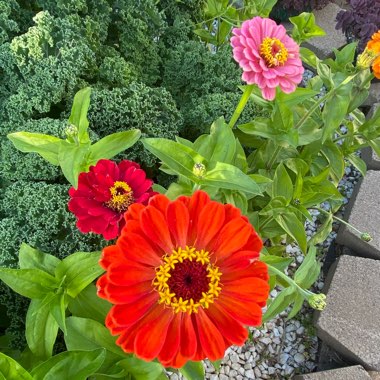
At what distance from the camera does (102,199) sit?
1.07m

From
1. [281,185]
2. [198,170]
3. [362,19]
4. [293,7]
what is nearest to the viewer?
[198,170]

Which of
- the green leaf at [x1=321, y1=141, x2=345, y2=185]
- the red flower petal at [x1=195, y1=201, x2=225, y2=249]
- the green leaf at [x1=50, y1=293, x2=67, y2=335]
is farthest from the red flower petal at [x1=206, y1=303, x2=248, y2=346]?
the green leaf at [x1=321, y1=141, x2=345, y2=185]

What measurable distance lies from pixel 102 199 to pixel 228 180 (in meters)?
0.25

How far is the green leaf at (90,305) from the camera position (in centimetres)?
118

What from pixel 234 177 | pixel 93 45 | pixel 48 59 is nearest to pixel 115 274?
pixel 234 177

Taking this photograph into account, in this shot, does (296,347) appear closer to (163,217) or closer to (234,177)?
(234,177)

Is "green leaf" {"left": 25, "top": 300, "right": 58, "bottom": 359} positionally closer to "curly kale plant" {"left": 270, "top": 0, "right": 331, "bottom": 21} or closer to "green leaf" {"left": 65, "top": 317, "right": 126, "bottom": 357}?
"green leaf" {"left": 65, "top": 317, "right": 126, "bottom": 357}

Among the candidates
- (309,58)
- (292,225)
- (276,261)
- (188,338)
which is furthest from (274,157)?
(188,338)

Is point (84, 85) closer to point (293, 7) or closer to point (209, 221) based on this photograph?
point (209, 221)

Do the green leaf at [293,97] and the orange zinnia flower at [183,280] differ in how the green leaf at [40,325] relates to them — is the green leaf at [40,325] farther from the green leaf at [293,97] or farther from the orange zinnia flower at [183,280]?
the green leaf at [293,97]

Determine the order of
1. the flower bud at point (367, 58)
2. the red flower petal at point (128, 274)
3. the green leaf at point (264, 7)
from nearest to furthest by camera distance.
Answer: the red flower petal at point (128, 274) < the flower bud at point (367, 58) < the green leaf at point (264, 7)

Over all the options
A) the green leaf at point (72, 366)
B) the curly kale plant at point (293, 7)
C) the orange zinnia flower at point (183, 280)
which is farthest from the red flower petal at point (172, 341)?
the curly kale plant at point (293, 7)

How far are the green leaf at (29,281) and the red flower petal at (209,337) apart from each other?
0.42 metres

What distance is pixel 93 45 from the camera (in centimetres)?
168
